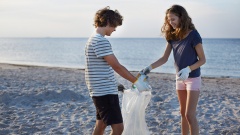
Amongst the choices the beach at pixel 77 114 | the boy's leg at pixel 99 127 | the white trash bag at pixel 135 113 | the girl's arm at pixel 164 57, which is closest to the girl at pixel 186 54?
the girl's arm at pixel 164 57

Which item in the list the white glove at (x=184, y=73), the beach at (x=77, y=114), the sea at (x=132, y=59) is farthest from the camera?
the sea at (x=132, y=59)

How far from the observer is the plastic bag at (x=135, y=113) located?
373cm

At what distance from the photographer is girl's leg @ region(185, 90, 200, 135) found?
381 cm

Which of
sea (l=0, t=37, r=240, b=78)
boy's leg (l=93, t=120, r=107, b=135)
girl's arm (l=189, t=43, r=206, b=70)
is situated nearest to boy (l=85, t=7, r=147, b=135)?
boy's leg (l=93, t=120, r=107, b=135)

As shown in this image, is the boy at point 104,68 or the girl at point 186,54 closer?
the boy at point 104,68

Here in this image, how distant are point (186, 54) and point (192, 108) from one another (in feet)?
2.00

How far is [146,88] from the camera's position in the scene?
3.44 meters

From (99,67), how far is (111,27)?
384mm

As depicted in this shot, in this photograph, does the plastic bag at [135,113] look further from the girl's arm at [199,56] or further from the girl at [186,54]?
the girl's arm at [199,56]

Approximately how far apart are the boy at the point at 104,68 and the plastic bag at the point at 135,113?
487mm

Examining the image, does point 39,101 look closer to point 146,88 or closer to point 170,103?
point 170,103

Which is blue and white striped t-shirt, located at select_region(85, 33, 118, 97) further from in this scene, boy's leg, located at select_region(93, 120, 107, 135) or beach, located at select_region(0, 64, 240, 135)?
beach, located at select_region(0, 64, 240, 135)

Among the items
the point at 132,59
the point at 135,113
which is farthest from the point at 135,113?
the point at 132,59

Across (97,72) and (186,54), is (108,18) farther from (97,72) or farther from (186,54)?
(186,54)
